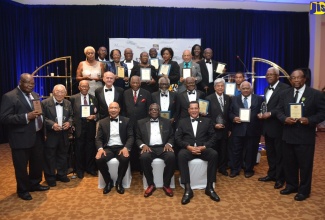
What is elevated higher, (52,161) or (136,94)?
(136,94)

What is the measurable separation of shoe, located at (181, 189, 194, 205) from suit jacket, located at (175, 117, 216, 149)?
832mm

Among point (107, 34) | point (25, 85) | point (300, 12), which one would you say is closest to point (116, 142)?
point (25, 85)

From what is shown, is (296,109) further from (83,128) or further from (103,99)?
(83,128)

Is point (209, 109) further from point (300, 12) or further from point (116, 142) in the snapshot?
point (300, 12)

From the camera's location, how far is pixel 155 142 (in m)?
5.58

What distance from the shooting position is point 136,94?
6.03 meters

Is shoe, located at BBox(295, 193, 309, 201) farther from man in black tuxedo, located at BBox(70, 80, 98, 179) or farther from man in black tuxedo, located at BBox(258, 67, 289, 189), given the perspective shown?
man in black tuxedo, located at BBox(70, 80, 98, 179)

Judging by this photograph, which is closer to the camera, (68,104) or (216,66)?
(68,104)

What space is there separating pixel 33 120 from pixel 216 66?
163 inches

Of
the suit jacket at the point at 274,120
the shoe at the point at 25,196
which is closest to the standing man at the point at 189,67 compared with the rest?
the suit jacket at the point at 274,120

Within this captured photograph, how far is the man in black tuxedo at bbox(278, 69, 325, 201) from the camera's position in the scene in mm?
4578

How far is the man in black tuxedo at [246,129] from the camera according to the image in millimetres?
5836

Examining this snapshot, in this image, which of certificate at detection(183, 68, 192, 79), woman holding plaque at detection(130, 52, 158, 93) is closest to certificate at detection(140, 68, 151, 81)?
woman holding plaque at detection(130, 52, 158, 93)

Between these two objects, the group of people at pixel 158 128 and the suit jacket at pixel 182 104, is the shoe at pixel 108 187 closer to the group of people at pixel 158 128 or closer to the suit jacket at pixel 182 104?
the group of people at pixel 158 128
